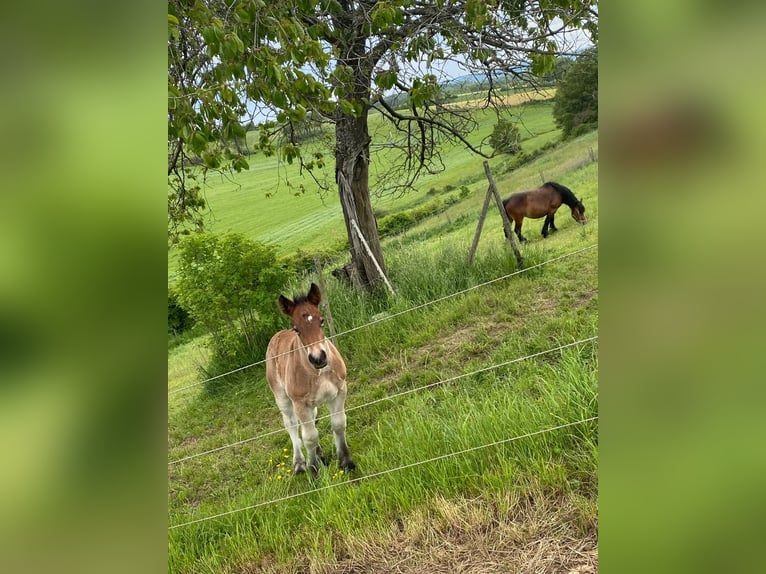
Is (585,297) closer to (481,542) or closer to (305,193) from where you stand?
(481,542)

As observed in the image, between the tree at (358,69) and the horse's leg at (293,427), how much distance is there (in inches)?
40.9

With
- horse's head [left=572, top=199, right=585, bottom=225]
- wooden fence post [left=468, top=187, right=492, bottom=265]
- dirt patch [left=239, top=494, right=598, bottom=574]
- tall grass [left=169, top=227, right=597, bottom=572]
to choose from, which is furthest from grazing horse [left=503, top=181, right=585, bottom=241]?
dirt patch [left=239, top=494, right=598, bottom=574]

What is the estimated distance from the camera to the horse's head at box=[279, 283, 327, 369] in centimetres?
242

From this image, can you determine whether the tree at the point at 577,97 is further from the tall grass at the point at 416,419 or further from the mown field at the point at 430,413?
the tall grass at the point at 416,419

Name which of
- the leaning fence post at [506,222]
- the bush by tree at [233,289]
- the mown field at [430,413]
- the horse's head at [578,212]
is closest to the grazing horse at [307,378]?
the mown field at [430,413]

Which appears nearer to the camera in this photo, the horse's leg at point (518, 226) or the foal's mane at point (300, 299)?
the foal's mane at point (300, 299)

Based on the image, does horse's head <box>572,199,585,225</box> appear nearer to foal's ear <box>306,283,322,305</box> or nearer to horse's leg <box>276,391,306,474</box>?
foal's ear <box>306,283,322,305</box>

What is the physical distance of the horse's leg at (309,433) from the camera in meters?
2.59

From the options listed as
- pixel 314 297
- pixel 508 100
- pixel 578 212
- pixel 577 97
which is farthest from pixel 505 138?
pixel 314 297
